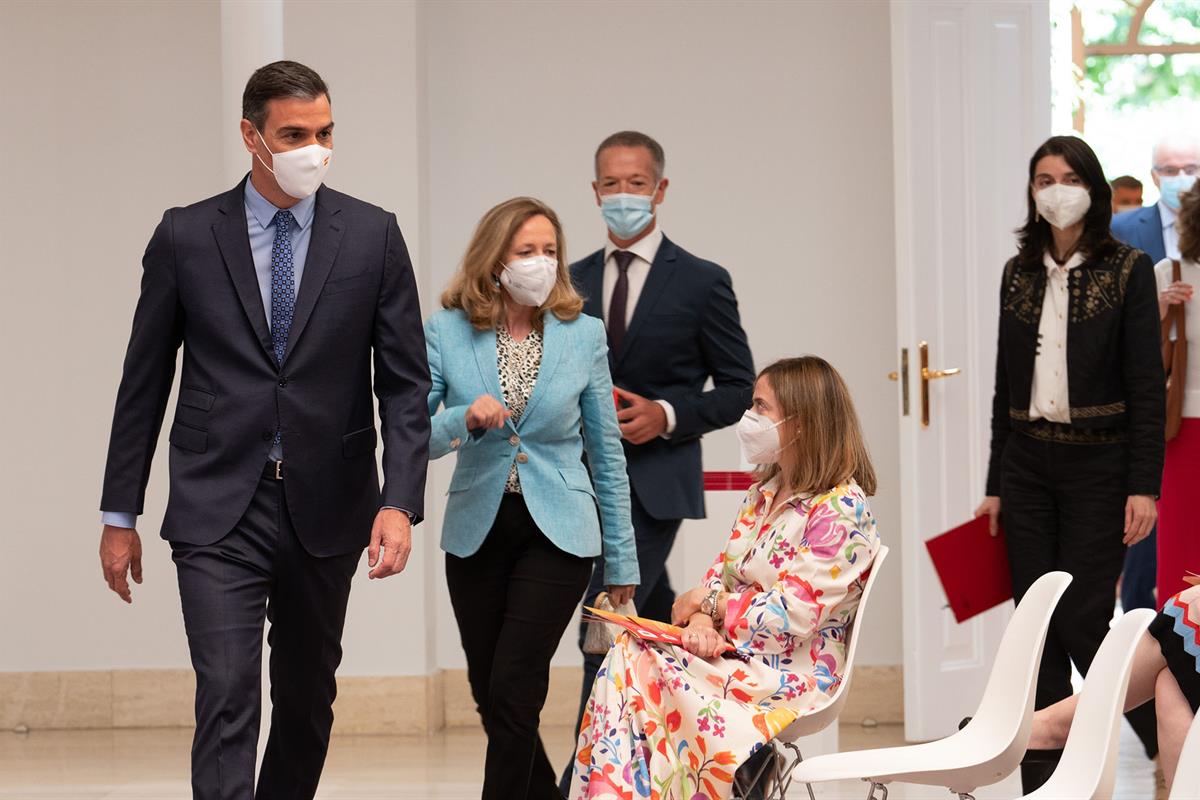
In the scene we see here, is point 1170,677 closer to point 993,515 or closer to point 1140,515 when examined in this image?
point 1140,515

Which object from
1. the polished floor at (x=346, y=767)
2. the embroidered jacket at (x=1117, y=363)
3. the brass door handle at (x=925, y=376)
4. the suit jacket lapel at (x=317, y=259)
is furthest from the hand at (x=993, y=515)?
the suit jacket lapel at (x=317, y=259)

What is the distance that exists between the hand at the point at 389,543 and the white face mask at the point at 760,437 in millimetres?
847

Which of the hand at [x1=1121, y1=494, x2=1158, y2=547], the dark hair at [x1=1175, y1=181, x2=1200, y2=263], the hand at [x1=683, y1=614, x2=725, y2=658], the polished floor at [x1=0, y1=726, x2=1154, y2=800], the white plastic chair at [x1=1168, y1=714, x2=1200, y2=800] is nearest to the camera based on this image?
the white plastic chair at [x1=1168, y1=714, x2=1200, y2=800]

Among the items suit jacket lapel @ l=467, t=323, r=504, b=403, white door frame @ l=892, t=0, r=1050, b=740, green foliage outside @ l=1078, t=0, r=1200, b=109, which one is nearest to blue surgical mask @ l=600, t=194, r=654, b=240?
suit jacket lapel @ l=467, t=323, r=504, b=403

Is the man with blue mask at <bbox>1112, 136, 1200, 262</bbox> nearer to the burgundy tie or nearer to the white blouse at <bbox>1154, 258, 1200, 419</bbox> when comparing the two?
the white blouse at <bbox>1154, 258, 1200, 419</bbox>

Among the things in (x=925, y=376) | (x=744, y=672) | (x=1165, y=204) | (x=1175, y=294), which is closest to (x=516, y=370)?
(x=744, y=672)

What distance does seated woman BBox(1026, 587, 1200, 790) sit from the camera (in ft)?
9.95

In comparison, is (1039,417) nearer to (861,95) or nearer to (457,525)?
(457,525)

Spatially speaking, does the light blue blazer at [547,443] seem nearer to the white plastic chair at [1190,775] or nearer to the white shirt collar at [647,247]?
the white shirt collar at [647,247]

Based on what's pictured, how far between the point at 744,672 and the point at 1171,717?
0.85 meters

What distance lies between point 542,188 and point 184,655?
221 centimetres

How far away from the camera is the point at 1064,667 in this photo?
13.6 feet

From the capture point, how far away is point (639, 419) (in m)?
4.13

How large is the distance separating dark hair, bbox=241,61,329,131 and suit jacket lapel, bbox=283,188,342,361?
21 centimetres
